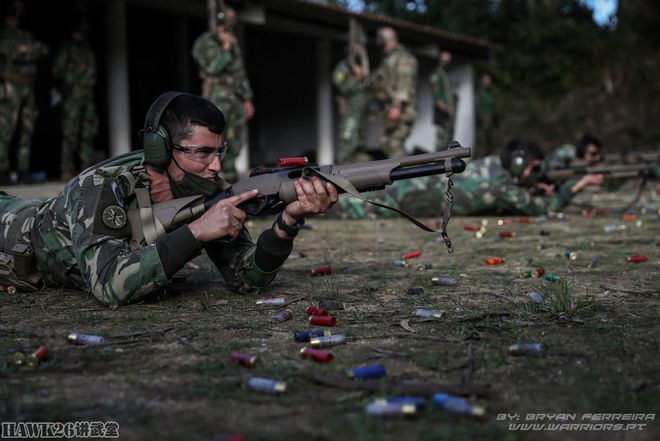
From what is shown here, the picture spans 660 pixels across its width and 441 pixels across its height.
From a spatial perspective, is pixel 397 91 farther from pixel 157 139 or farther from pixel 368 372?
pixel 368 372

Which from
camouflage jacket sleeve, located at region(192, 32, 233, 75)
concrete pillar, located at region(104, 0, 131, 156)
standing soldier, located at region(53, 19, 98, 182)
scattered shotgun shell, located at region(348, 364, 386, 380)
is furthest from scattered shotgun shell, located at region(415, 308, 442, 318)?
concrete pillar, located at region(104, 0, 131, 156)

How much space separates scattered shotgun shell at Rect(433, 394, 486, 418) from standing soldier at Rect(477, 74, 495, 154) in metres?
18.3

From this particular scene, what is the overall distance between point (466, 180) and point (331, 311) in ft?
16.2

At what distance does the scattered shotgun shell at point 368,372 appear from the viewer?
2635mm

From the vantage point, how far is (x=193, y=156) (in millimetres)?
3740

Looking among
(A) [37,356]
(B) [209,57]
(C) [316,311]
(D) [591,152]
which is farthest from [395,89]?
(A) [37,356]

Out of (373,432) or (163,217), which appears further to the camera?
(163,217)

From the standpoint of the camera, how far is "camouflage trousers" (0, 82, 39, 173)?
10227mm

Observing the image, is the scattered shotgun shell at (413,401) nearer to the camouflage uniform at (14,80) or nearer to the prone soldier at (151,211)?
the prone soldier at (151,211)

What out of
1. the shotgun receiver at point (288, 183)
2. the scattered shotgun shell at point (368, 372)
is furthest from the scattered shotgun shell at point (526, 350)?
the shotgun receiver at point (288, 183)

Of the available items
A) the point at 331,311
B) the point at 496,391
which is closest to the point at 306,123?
the point at 331,311

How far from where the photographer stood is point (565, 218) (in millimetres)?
8742

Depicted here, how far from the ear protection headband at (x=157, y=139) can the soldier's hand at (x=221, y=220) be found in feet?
1.19

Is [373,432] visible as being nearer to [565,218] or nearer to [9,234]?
[9,234]
